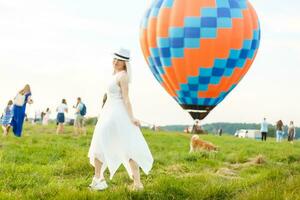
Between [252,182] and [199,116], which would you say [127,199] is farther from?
[199,116]

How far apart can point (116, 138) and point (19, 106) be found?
11.8 m

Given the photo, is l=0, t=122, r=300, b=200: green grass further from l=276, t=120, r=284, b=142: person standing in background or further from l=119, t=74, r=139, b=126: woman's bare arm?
l=276, t=120, r=284, b=142: person standing in background

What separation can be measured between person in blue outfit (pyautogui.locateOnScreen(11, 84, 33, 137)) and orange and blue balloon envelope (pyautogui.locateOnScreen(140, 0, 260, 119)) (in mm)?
4844

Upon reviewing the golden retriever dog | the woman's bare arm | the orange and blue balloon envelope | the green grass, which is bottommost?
the green grass

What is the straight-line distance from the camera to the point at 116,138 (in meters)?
8.15

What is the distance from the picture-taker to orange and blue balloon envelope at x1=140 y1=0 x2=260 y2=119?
20078 mm

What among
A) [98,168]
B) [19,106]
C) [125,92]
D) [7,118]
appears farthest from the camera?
Result: [7,118]

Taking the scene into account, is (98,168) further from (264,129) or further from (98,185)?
(264,129)

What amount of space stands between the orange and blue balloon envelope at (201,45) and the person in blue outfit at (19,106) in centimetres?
484

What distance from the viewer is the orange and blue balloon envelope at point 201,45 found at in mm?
20078

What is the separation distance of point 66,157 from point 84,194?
18.4 ft

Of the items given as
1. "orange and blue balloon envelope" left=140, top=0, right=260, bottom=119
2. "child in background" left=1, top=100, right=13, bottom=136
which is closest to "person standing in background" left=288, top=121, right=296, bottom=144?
"orange and blue balloon envelope" left=140, top=0, right=260, bottom=119

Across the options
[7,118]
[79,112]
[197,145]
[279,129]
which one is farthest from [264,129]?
[7,118]

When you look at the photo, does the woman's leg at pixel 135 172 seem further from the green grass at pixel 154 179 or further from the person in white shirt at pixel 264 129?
the person in white shirt at pixel 264 129
